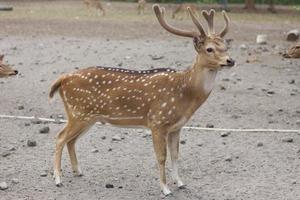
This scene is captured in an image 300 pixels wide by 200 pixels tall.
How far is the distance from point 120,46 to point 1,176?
9.09 meters

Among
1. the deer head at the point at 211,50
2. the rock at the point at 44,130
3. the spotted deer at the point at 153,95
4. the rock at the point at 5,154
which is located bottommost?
the rock at the point at 44,130

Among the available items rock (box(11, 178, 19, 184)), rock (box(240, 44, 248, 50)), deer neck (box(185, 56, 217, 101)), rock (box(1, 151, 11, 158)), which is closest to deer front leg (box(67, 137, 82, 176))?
rock (box(11, 178, 19, 184))

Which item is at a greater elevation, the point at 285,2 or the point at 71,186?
the point at 71,186

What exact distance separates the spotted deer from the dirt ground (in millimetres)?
324

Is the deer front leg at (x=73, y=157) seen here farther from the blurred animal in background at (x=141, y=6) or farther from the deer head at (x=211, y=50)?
the blurred animal in background at (x=141, y=6)

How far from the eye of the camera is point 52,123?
8297 mm

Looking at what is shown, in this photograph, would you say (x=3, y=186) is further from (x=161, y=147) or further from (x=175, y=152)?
(x=175, y=152)

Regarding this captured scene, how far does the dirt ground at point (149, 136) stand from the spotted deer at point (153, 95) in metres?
0.32

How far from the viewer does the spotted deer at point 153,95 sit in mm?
5727

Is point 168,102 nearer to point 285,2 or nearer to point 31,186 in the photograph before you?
point 31,186

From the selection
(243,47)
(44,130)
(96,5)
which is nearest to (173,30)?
(44,130)

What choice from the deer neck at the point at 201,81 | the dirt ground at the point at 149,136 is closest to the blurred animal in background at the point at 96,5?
the dirt ground at the point at 149,136

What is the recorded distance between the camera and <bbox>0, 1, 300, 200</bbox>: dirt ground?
6027mm

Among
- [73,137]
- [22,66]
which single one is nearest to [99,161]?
[73,137]
